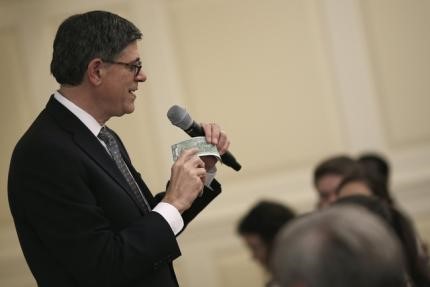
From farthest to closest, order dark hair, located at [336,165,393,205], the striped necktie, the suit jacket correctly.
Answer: dark hair, located at [336,165,393,205] → the striped necktie → the suit jacket

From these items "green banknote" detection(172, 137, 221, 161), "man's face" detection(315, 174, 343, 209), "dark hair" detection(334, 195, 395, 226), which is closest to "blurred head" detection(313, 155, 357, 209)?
"man's face" detection(315, 174, 343, 209)

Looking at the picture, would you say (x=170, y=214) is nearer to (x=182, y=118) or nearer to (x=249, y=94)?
(x=182, y=118)

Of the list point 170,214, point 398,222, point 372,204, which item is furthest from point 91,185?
point 398,222

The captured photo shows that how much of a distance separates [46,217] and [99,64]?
0.43 meters

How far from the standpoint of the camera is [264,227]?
404 centimetres

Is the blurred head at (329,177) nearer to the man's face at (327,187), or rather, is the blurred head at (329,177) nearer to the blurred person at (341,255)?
the man's face at (327,187)

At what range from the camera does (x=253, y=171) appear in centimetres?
578

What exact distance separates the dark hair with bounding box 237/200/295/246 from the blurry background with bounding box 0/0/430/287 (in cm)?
160

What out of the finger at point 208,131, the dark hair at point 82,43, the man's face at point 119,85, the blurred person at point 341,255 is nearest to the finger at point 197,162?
the finger at point 208,131

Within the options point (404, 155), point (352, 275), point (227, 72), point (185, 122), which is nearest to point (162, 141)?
point (227, 72)

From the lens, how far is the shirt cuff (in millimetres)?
2285

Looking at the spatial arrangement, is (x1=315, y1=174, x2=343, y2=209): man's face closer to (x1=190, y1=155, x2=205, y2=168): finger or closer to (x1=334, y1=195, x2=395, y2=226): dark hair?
(x1=334, y1=195, x2=395, y2=226): dark hair

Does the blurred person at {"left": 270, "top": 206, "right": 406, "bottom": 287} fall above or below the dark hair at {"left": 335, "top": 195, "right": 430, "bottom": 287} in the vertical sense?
above

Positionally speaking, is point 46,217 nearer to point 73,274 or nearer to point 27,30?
point 73,274
